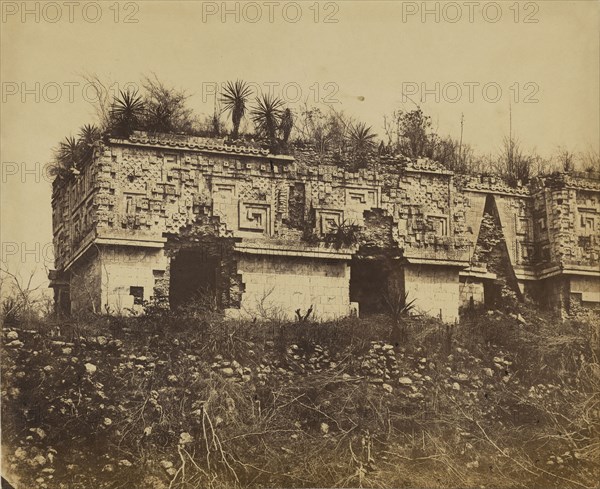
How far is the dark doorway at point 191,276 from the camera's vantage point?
1013 cm

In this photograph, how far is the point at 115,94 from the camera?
31.5 feet

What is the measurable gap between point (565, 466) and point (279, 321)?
10.4 ft

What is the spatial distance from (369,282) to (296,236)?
1060 millimetres

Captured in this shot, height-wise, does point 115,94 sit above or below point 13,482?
above

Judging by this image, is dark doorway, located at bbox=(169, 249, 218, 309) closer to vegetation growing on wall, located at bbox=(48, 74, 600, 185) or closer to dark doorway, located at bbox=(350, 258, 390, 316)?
vegetation growing on wall, located at bbox=(48, 74, 600, 185)

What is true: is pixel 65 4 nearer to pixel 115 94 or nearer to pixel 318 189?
pixel 115 94

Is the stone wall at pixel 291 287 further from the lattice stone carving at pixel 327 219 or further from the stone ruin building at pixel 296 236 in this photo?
the lattice stone carving at pixel 327 219

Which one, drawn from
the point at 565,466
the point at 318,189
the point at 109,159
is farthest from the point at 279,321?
the point at 565,466

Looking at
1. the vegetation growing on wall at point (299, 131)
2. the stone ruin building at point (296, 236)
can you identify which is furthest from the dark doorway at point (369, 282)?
the vegetation growing on wall at point (299, 131)

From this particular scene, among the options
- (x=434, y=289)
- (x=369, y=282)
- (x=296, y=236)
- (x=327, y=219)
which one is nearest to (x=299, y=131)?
(x=327, y=219)

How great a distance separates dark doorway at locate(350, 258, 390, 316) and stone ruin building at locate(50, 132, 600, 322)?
0.05ft

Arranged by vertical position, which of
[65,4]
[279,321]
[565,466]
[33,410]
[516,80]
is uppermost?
[65,4]

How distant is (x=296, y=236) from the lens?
10.5m

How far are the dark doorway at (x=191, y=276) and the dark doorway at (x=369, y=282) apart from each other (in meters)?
1.61
